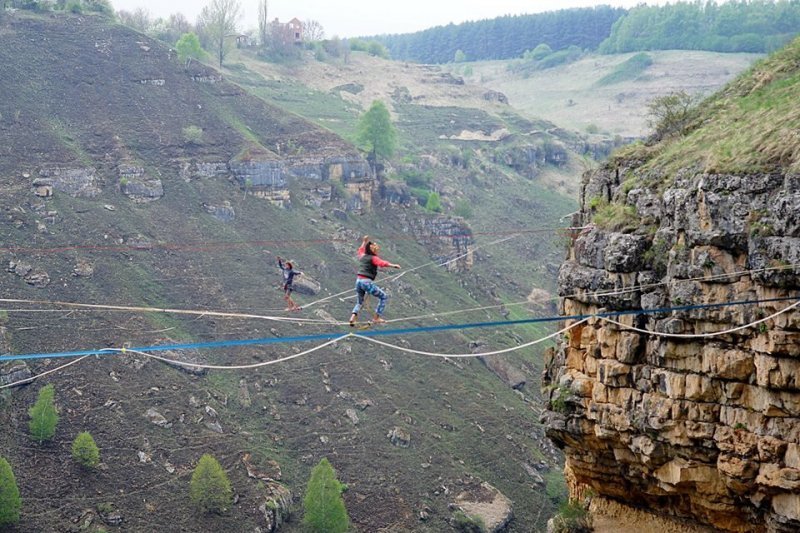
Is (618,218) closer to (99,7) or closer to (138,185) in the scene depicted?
(138,185)

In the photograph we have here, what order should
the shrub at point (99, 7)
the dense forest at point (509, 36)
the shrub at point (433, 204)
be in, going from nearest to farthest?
the shrub at point (433, 204) < the shrub at point (99, 7) < the dense forest at point (509, 36)

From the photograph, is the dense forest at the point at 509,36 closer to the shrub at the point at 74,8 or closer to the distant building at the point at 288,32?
the distant building at the point at 288,32

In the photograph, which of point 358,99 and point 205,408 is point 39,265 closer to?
point 205,408

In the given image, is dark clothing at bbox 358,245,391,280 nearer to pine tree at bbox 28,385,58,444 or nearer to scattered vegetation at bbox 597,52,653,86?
pine tree at bbox 28,385,58,444

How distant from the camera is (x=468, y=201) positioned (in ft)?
273

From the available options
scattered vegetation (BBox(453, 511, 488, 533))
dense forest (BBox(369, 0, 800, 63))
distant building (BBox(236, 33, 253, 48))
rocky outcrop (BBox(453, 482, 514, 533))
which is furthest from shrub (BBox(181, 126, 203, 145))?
dense forest (BBox(369, 0, 800, 63))

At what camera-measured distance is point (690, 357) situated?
52.6 feet

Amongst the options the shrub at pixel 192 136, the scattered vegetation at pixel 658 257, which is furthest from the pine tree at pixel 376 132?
the scattered vegetation at pixel 658 257

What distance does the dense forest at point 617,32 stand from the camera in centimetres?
13478

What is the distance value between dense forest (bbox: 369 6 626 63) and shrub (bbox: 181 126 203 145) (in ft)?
337

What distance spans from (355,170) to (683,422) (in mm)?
Answer: 54984

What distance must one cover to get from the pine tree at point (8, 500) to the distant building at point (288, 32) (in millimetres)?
77595

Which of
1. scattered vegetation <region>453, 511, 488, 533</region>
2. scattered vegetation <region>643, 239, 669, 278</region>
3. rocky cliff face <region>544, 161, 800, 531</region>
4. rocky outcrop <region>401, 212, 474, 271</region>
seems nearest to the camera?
rocky cliff face <region>544, 161, 800, 531</region>

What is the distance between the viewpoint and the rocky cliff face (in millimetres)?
14727
